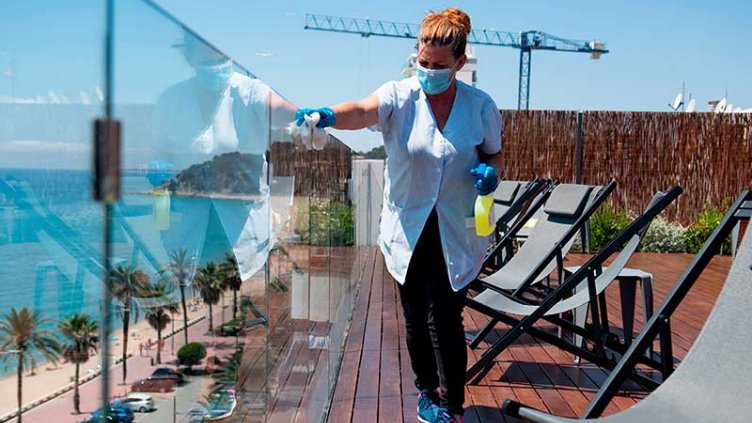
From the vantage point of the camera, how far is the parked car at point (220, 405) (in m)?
1.27

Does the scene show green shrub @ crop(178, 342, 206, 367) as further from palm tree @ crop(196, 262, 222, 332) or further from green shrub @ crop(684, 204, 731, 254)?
green shrub @ crop(684, 204, 731, 254)

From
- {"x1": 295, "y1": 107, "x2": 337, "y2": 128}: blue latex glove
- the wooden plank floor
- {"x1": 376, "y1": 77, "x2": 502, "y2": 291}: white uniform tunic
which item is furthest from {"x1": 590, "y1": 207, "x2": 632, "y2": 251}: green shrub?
{"x1": 295, "y1": 107, "x2": 337, "y2": 128}: blue latex glove

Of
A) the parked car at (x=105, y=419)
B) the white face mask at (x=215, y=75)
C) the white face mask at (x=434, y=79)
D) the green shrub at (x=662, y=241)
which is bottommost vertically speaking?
the green shrub at (x=662, y=241)

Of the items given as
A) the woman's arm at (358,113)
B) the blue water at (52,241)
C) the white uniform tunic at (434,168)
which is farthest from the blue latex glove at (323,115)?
the blue water at (52,241)

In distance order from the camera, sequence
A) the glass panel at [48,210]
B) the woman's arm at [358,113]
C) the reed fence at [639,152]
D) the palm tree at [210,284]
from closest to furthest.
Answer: the glass panel at [48,210] < the palm tree at [210,284] < the woman's arm at [358,113] < the reed fence at [639,152]

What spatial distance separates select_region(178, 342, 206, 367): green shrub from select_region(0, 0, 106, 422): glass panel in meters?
0.30

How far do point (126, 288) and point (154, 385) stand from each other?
7.2 inches

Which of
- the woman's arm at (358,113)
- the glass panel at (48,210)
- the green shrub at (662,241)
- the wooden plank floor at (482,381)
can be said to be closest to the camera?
the glass panel at (48,210)

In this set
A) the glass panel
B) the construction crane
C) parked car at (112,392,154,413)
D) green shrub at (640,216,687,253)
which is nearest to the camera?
the glass panel

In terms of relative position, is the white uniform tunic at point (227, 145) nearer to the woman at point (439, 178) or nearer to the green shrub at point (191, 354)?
the green shrub at point (191, 354)

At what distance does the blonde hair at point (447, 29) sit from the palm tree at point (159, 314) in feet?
5.55

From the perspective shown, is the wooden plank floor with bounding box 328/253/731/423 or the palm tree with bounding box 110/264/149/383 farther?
the wooden plank floor with bounding box 328/253/731/423

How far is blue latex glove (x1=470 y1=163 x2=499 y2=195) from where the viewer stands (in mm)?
2479

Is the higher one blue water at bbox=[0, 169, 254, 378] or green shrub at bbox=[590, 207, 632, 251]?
blue water at bbox=[0, 169, 254, 378]
